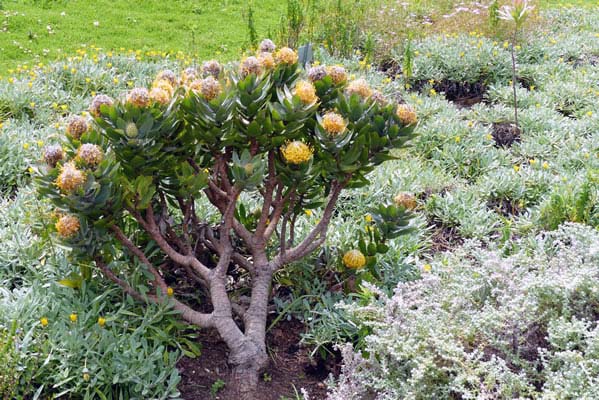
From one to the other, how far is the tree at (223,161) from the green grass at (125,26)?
4.58m

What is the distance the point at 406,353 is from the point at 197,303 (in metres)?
1.24

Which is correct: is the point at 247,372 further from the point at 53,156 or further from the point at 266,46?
the point at 266,46

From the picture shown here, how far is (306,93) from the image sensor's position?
245 cm

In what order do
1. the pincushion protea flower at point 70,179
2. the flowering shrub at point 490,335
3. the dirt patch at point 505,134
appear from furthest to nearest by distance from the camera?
the dirt patch at point 505,134 < the pincushion protea flower at point 70,179 < the flowering shrub at point 490,335

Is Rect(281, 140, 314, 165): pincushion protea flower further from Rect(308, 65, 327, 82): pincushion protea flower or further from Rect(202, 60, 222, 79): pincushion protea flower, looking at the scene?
Rect(202, 60, 222, 79): pincushion protea flower

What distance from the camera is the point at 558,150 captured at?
4.64 m

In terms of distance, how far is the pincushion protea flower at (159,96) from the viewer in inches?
94.4

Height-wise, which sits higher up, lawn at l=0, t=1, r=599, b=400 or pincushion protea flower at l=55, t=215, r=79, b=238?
pincushion protea flower at l=55, t=215, r=79, b=238

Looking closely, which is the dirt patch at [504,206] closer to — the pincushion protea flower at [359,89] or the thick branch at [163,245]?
the pincushion protea flower at [359,89]

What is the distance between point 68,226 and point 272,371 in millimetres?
1108

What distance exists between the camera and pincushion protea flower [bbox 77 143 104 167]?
7.54ft

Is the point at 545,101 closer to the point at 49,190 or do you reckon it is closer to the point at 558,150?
the point at 558,150

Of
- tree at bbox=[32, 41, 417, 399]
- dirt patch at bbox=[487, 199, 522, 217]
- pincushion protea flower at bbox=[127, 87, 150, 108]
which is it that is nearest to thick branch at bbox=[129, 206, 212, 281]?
tree at bbox=[32, 41, 417, 399]

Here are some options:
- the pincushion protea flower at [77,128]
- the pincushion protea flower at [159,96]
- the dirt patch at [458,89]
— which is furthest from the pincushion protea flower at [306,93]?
the dirt patch at [458,89]
